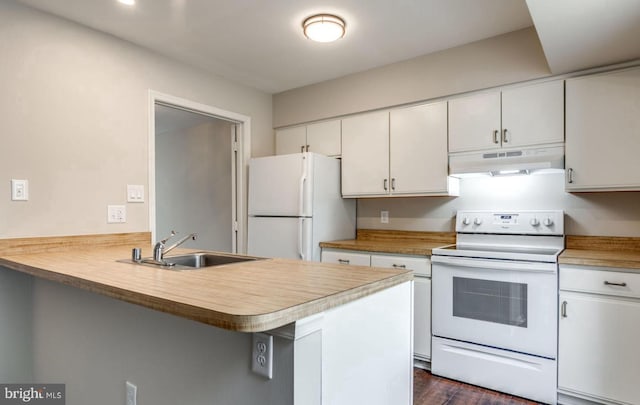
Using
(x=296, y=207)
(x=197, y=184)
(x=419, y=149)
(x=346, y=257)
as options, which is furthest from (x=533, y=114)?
(x=197, y=184)

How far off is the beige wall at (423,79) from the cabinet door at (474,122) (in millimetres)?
109

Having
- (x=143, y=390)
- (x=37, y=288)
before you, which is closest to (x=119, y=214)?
(x=37, y=288)

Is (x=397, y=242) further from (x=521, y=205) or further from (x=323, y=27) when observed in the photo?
(x=323, y=27)

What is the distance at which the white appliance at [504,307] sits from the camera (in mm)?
2158

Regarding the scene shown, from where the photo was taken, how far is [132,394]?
144 centimetres

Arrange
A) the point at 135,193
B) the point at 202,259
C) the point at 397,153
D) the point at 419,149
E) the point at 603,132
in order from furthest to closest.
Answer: the point at 397,153
the point at 419,149
the point at 135,193
the point at 603,132
the point at 202,259

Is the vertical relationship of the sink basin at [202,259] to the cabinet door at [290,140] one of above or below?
below

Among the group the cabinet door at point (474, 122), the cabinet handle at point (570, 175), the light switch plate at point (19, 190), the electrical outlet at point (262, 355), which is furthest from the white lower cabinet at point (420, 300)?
the light switch plate at point (19, 190)

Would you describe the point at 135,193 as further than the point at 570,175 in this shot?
Yes

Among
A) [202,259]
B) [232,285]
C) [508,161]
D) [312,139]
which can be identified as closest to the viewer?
[232,285]

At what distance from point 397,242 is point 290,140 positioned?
1.49 meters

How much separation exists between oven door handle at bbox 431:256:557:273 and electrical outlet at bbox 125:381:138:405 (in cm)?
192

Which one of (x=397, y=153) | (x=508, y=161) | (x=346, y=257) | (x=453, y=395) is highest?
(x=397, y=153)

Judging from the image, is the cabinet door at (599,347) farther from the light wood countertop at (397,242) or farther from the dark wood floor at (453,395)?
the light wood countertop at (397,242)
